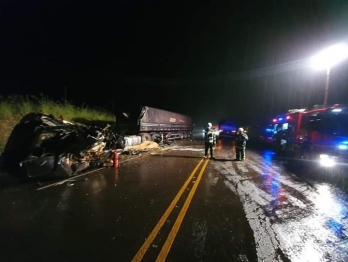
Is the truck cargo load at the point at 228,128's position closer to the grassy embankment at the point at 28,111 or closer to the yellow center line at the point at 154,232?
the grassy embankment at the point at 28,111

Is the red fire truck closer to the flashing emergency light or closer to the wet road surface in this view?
the flashing emergency light

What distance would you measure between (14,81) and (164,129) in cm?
1349

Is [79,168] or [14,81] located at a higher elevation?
[14,81]

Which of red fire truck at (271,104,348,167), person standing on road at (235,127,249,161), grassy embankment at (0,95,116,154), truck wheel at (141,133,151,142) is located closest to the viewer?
red fire truck at (271,104,348,167)

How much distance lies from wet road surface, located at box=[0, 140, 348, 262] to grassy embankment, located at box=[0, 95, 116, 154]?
6546mm

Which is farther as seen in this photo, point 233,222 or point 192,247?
point 233,222

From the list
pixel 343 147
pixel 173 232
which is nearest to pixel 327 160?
pixel 343 147

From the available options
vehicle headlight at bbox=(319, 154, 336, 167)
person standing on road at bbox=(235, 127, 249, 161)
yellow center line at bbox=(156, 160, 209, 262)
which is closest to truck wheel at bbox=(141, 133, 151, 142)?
person standing on road at bbox=(235, 127, 249, 161)

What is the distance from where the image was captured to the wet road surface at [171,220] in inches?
161

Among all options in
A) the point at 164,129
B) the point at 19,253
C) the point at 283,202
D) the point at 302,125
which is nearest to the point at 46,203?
the point at 19,253

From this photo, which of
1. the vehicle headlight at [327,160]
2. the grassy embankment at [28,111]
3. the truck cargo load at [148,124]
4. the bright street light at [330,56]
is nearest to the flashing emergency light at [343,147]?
the vehicle headlight at [327,160]

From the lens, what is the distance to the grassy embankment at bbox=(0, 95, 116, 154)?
1498 centimetres

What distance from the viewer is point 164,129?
91.0 ft

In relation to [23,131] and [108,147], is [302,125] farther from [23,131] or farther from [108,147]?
[23,131]
